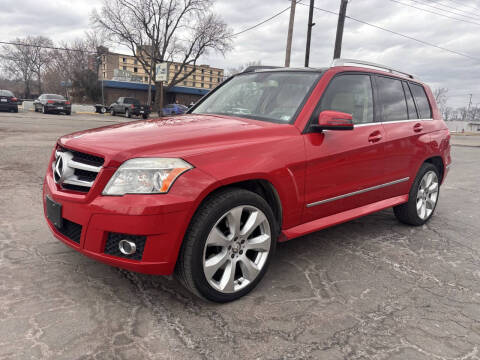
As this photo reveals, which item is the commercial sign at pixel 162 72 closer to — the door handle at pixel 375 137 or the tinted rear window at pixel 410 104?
the tinted rear window at pixel 410 104

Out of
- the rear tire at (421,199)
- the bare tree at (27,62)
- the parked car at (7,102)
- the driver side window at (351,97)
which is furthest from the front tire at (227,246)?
the bare tree at (27,62)

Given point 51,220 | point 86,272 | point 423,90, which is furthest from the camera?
point 423,90

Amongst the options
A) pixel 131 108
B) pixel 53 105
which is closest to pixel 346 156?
pixel 131 108

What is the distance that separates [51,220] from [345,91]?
8.76 feet

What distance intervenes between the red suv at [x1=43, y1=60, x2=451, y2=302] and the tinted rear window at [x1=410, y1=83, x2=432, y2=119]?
59cm

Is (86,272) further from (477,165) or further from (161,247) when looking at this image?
(477,165)

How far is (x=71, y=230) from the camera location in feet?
7.84

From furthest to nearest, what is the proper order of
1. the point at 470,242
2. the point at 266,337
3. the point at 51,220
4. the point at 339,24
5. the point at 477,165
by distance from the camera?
the point at 339,24 → the point at 477,165 → the point at 470,242 → the point at 51,220 → the point at 266,337

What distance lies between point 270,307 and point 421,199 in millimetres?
2744

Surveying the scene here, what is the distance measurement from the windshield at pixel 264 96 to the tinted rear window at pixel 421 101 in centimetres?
176

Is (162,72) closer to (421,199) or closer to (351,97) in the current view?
(421,199)

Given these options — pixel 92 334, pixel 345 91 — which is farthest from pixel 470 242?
pixel 92 334

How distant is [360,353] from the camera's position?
79.7 inches

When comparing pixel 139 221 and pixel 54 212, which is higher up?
pixel 139 221
